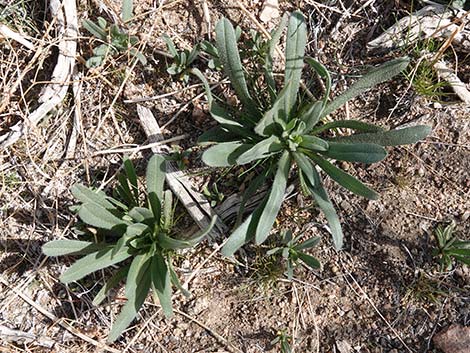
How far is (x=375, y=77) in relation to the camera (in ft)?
7.18

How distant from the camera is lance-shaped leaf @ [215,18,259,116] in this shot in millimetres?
2172

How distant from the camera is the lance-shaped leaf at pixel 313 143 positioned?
83.7 inches

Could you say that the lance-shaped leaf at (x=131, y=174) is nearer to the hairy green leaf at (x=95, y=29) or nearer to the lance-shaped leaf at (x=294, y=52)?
the hairy green leaf at (x=95, y=29)

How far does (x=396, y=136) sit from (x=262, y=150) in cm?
52

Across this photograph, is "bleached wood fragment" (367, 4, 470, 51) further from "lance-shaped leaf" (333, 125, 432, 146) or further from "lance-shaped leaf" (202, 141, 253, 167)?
"lance-shaped leaf" (202, 141, 253, 167)

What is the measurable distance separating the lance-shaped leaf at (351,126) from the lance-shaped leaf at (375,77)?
0.06 metres

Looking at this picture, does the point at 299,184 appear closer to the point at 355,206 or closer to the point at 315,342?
the point at 355,206

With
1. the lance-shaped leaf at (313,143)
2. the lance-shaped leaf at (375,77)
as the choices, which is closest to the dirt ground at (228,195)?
the lance-shaped leaf at (375,77)

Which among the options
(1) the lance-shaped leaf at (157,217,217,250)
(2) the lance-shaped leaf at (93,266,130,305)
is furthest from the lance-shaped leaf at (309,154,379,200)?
(2) the lance-shaped leaf at (93,266,130,305)

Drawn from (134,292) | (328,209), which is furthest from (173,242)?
(328,209)

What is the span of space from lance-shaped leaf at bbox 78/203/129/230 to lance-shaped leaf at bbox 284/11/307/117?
2.76 feet

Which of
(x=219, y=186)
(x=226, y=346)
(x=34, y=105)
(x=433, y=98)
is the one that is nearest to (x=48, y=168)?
(x=34, y=105)

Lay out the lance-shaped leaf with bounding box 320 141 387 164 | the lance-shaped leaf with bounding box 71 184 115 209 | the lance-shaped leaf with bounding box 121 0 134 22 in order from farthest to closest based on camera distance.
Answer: the lance-shaped leaf with bounding box 121 0 134 22
the lance-shaped leaf with bounding box 71 184 115 209
the lance-shaped leaf with bounding box 320 141 387 164

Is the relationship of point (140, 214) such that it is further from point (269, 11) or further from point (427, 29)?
point (427, 29)
